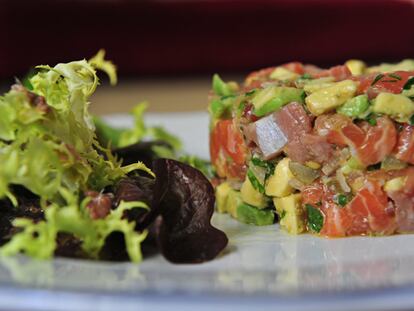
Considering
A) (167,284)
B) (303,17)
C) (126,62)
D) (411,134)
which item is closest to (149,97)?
(126,62)

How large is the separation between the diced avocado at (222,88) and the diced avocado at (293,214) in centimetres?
65

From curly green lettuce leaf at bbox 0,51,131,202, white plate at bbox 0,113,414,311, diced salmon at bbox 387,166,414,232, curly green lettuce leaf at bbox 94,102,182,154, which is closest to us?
white plate at bbox 0,113,414,311

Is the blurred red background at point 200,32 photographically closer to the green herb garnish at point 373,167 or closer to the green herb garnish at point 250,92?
the green herb garnish at point 250,92

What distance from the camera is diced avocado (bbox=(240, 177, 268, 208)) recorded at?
3.16 metres

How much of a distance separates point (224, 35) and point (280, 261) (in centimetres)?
695

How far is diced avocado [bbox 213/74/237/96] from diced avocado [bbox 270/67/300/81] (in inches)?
7.7

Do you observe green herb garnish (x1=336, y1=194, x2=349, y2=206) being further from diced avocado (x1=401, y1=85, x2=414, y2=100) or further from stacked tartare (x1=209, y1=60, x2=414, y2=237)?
diced avocado (x1=401, y1=85, x2=414, y2=100)

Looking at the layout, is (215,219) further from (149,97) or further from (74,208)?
(149,97)

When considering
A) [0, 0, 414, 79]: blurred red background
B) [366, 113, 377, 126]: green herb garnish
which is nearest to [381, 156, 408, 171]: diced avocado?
[366, 113, 377, 126]: green herb garnish

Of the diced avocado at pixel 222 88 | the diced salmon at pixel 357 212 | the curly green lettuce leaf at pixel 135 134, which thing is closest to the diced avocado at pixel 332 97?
the diced salmon at pixel 357 212

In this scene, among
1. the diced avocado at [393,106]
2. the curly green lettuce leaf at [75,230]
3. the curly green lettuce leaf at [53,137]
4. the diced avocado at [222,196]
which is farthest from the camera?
the diced avocado at [222,196]

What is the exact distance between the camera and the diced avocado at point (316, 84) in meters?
2.93

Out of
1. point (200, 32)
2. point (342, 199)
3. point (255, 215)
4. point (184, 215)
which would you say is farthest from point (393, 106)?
point (200, 32)

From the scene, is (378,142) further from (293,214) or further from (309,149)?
(293,214)
